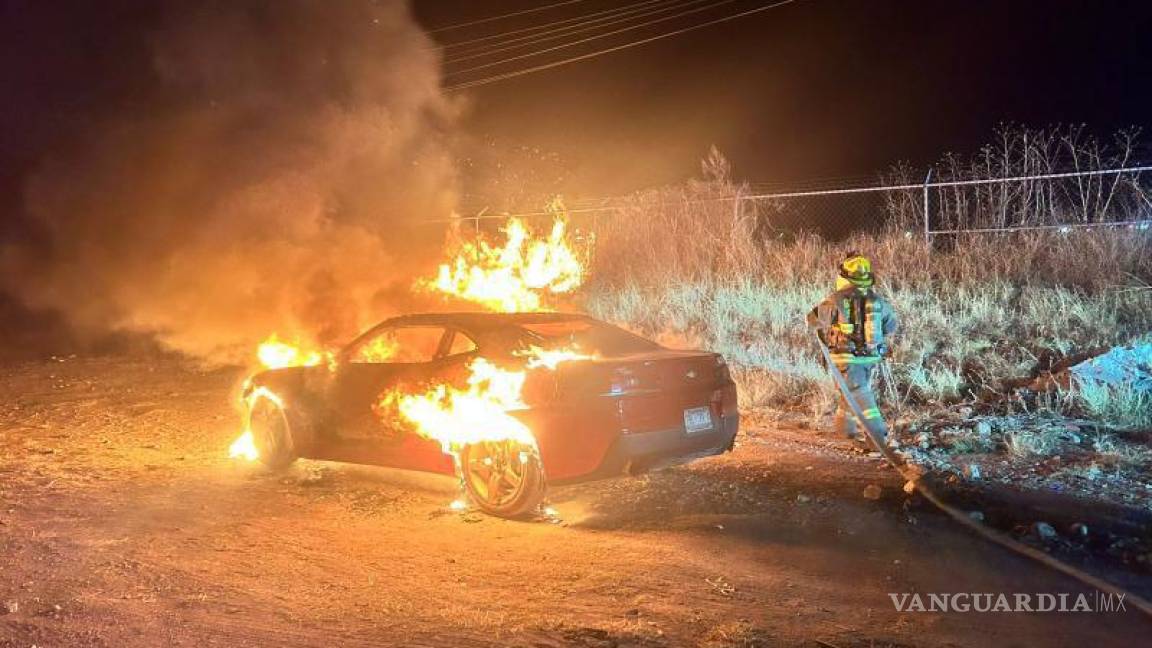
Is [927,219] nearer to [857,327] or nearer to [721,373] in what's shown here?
[857,327]

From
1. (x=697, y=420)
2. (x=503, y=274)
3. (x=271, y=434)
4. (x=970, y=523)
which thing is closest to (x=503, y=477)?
(x=697, y=420)

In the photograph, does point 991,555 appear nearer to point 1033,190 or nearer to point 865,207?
point 1033,190

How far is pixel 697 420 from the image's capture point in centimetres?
614

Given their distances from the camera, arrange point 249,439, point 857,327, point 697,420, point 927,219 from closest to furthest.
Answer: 1. point 697,420
2. point 857,327
3. point 249,439
4. point 927,219

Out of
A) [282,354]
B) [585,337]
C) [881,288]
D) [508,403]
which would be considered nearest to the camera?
[508,403]

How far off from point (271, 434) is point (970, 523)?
209 inches

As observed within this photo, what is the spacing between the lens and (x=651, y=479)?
22.4 feet

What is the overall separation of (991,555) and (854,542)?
73cm

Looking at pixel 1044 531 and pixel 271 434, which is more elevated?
pixel 271 434

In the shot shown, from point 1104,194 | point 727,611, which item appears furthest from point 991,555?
point 1104,194

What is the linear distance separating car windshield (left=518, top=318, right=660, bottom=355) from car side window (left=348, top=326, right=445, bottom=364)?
34.2 inches

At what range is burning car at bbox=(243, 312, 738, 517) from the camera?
227 inches

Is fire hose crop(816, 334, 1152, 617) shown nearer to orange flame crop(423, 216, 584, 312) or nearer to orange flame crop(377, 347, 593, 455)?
orange flame crop(377, 347, 593, 455)

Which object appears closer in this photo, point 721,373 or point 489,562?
point 489,562
